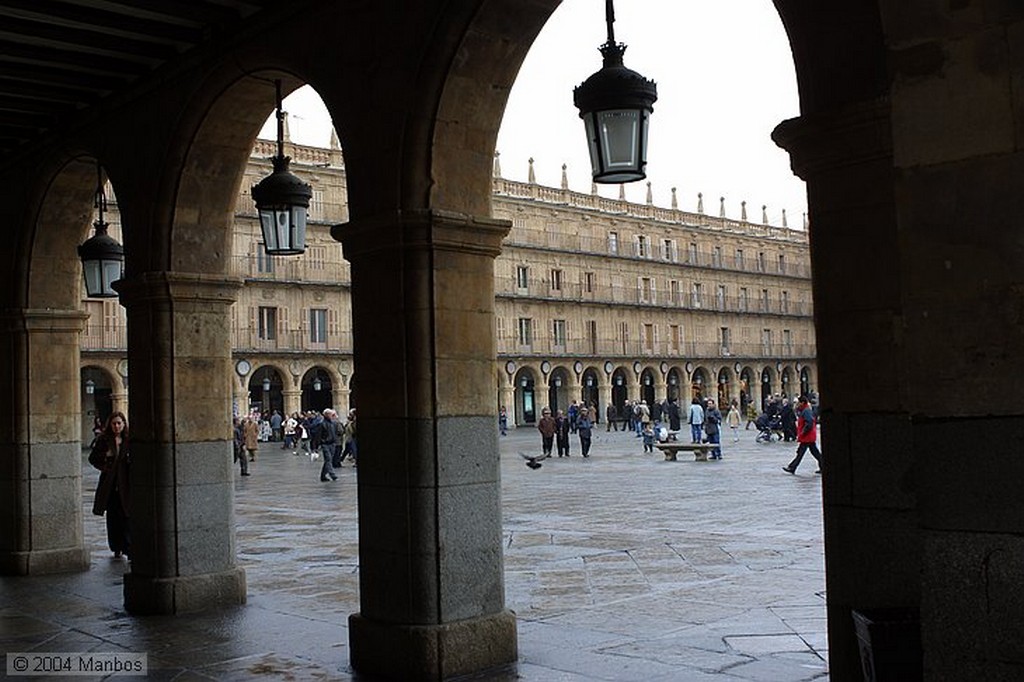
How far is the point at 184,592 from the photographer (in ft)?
23.7

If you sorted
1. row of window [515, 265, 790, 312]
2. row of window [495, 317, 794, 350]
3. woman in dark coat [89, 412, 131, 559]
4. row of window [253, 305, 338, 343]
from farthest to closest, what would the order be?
1. row of window [515, 265, 790, 312]
2. row of window [495, 317, 794, 350]
3. row of window [253, 305, 338, 343]
4. woman in dark coat [89, 412, 131, 559]

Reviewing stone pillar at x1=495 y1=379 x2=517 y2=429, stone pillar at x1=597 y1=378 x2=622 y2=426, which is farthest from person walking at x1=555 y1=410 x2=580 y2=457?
stone pillar at x1=597 y1=378 x2=622 y2=426

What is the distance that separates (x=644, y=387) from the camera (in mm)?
59938

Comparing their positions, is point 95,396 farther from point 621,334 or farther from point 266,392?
point 621,334

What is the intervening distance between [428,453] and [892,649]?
257 cm

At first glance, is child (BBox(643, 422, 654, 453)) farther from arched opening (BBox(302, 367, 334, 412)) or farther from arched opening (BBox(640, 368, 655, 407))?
arched opening (BBox(640, 368, 655, 407))

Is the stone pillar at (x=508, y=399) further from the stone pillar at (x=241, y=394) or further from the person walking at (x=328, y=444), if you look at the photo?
the person walking at (x=328, y=444)

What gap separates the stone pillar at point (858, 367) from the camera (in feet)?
12.6

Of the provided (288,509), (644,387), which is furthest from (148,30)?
(644,387)

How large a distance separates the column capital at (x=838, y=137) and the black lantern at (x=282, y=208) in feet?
12.1

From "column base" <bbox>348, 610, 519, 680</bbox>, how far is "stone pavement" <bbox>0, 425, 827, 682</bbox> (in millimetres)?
135

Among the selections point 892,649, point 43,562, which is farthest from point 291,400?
point 892,649

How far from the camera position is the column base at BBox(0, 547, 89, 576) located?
30.1 ft

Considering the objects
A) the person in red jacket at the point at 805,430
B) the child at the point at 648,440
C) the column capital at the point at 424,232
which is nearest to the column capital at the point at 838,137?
the column capital at the point at 424,232
